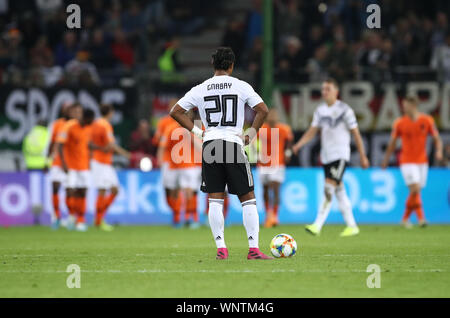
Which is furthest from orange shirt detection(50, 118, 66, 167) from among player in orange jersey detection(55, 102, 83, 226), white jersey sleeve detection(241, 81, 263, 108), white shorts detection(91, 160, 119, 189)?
white jersey sleeve detection(241, 81, 263, 108)

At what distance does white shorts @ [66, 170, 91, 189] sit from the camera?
1758 centimetres

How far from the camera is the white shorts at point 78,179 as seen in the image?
Answer: 17.6 meters

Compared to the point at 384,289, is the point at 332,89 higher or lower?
higher

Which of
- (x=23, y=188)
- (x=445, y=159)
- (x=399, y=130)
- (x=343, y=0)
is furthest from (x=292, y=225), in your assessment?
(x=343, y=0)

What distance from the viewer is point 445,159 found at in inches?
790

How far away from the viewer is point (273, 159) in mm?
18328

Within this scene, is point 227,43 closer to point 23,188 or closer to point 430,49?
point 430,49

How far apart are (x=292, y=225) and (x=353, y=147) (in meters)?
3.15

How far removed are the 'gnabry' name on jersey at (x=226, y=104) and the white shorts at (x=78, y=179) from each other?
782cm

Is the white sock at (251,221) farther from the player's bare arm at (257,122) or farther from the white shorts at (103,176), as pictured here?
the white shorts at (103,176)

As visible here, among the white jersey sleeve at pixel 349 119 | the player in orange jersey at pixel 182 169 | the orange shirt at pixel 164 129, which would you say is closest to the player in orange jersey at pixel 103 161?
the orange shirt at pixel 164 129

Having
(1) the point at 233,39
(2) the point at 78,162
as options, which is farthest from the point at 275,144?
(1) the point at 233,39

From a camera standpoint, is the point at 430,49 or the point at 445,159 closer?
the point at 445,159
